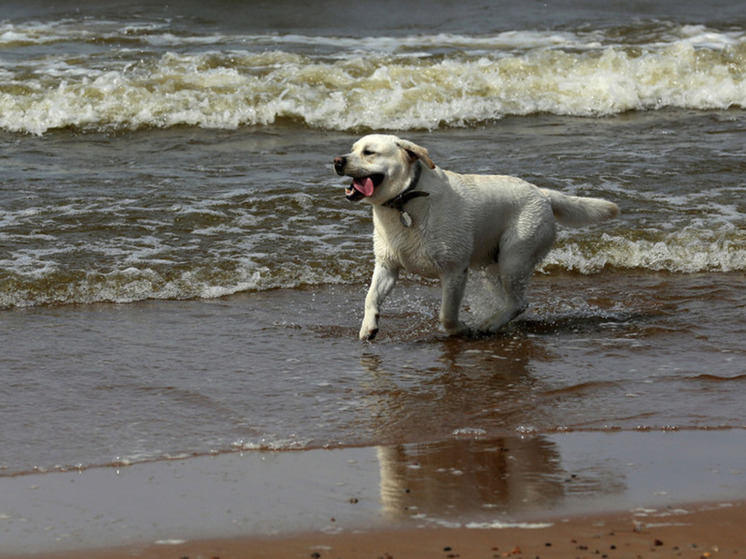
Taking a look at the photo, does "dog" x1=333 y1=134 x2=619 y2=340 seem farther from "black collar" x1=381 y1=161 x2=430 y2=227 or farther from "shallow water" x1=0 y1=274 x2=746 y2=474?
"shallow water" x1=0 y1=274 x2=746 y2=474

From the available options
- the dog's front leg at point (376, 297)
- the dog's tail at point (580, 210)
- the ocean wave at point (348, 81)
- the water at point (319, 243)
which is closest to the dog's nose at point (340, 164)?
the dog's front leg at point (376, 297)

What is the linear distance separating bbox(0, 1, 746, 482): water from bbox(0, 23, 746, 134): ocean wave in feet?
0.17

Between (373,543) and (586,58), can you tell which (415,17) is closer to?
(586,58)

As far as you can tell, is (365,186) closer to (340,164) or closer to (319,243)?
(340,164)

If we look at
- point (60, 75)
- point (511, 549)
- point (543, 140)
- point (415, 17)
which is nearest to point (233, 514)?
point (511, 549)

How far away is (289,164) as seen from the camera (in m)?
12.5

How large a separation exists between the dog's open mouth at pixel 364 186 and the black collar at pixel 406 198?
6.7 inches

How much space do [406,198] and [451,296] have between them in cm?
68

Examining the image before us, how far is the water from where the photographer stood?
5.92 metres

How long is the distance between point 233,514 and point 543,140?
394 inches

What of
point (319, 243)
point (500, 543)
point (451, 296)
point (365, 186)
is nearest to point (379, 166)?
point (365, 186)

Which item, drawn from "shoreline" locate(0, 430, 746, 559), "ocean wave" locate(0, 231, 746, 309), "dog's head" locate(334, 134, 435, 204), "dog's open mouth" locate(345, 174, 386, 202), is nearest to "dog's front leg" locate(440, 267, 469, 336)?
"dog's head" locate(334, 134, 435, 204)

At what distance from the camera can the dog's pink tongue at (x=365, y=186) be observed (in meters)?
6.94

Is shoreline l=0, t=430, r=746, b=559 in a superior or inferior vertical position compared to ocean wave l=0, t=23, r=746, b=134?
inferior
